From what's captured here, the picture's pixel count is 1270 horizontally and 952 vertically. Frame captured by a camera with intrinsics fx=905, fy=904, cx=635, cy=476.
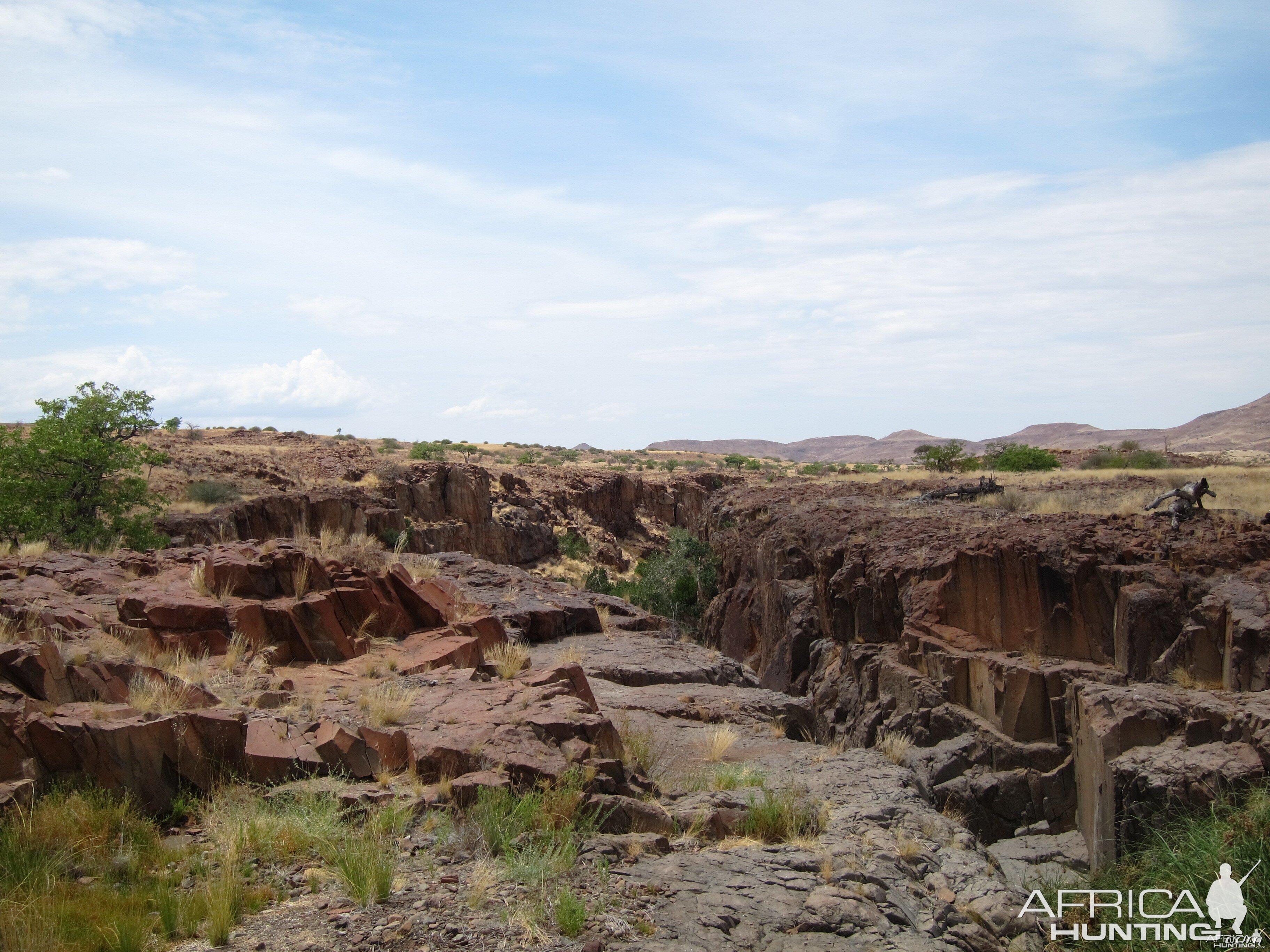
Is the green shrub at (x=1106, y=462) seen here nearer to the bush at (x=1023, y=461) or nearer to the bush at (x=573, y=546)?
the bush at (x=1023, y=461)

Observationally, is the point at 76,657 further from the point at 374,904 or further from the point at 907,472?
the point at 907,472

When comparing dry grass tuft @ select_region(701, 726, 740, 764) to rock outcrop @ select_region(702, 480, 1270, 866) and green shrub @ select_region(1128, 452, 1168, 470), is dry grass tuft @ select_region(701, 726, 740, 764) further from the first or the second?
green shrub @ select_region(1128, 452, 1168, 470)

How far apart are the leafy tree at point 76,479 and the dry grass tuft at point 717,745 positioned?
14454 millimetres

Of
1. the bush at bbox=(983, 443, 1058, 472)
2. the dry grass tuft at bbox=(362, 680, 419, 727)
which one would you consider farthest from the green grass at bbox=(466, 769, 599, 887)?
the bush at bbox=(983, 443, 1058, 472)

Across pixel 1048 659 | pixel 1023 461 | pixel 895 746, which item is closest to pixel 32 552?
pixel 895 746

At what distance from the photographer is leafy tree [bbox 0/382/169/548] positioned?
19844 millimetres

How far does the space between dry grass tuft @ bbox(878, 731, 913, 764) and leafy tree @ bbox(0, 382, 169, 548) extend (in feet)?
52.7

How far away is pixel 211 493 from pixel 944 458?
126 feet

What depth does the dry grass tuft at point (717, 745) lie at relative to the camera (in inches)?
414

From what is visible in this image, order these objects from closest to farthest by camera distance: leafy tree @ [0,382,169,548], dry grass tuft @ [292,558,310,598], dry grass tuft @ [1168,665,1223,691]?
dry grass tuft @ [292,558,310,598] < dry grass tuft @ [1168,665,1223,691] < leafy tree @ [0,382,169,548]

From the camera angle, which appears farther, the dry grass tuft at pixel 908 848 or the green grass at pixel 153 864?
the dry grass tuft at pixel 908 848

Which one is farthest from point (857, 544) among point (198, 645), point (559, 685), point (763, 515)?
point (198, 645)

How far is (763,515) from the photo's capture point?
106ft

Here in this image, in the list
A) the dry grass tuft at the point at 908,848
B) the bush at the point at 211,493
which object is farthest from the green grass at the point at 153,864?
the bush at the point at 211,493
